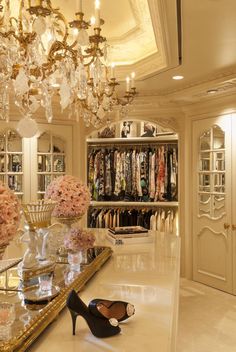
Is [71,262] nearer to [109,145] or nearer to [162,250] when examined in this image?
[162,250]

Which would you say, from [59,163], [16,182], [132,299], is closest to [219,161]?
[59,163]

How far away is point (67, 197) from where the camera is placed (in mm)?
2078

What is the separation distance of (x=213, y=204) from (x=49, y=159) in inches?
87.5

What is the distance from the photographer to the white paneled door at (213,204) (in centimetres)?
399

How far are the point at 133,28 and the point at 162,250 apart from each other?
1947mm

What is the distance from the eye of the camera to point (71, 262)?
5.94ft

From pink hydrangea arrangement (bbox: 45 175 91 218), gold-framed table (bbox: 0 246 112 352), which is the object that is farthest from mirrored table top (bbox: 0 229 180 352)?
pink hydrangea arrangement (bbox: 45 175 91 218)

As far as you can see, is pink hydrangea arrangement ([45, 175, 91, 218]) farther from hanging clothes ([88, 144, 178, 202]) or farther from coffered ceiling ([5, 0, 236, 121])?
hanging clothes ([88, 144, 178, 202])

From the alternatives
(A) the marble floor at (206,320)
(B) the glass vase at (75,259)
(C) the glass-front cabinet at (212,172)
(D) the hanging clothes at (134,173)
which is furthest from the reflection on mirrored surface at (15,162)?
(B) the glass vase at (75,259)

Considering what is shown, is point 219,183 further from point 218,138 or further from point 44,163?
point 44,163

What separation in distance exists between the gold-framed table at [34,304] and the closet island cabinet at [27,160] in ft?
8.56

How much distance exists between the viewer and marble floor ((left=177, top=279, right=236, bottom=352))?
281 centimetres

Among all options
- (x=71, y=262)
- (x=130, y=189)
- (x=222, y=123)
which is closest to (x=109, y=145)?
(x=130, y=189)

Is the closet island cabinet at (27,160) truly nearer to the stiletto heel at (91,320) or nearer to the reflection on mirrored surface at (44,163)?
the reflection on mirrored surface at (44,163)
